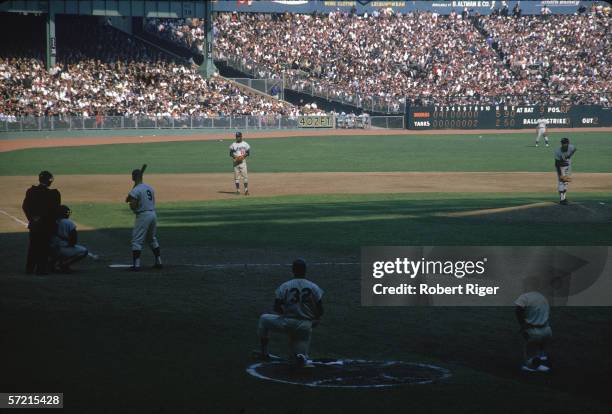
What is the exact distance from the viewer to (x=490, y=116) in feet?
242

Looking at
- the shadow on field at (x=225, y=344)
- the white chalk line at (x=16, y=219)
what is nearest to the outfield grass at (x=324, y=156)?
the white chalk line at (x=16, y=219)

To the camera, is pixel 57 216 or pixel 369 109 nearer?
pixel 57 216

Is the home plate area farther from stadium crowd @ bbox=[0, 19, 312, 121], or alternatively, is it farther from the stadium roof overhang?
the stadium roof overhang

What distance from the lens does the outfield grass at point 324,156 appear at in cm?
4397

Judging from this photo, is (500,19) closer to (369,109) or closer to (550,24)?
(550,24)

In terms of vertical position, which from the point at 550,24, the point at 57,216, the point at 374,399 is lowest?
the point at 374,399

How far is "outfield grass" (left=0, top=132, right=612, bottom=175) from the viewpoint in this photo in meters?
44.0

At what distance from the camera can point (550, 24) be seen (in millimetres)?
84875

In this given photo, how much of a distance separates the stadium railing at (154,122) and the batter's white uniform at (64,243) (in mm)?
42834

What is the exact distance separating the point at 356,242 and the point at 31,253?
7.78 meters

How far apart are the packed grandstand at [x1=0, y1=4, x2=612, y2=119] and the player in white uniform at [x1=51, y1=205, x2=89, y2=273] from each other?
46356mm

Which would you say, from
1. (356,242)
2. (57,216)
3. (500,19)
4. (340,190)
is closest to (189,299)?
(57,216)

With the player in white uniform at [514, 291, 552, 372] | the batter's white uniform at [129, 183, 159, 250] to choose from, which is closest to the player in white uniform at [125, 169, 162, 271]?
the batter's white uniform at [129, 183, 159, 250]

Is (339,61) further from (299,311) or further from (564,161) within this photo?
(299,311)
